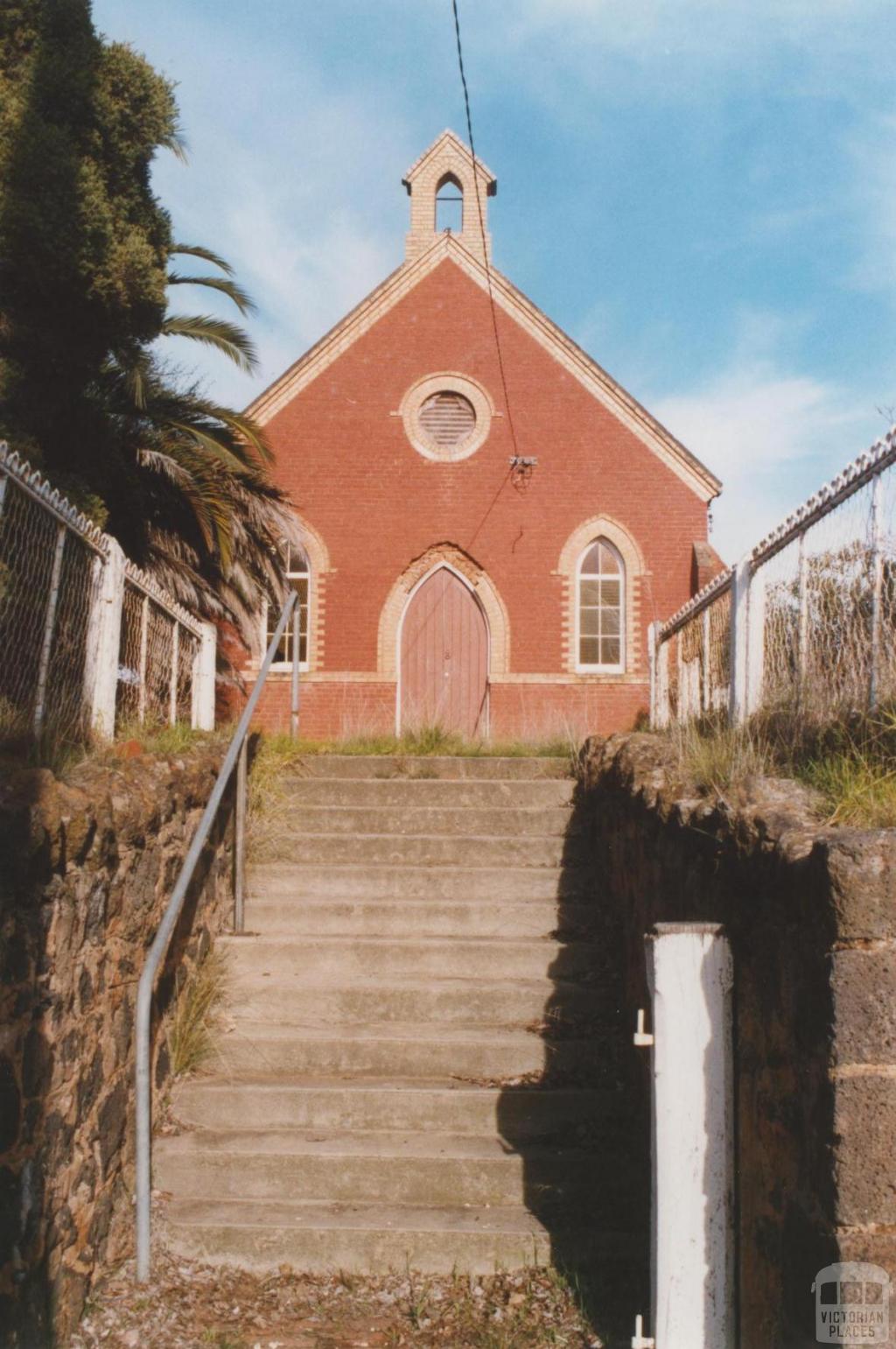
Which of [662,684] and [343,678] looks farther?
[343,678]

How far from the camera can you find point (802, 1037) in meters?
2.77

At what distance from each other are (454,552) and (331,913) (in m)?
10.2

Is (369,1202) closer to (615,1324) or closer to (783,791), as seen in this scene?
(615,1324)

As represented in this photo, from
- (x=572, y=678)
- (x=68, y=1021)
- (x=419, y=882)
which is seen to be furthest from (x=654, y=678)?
(x=572, y=678)

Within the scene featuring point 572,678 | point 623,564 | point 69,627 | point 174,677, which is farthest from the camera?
point 623,564

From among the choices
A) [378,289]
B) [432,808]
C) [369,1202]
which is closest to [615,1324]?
[369,1202]

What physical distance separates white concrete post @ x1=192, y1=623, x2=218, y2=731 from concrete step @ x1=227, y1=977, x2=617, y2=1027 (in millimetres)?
2556

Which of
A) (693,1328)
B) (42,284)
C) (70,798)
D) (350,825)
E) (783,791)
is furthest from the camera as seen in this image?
(42,284)

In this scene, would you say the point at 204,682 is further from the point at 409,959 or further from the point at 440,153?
the point at 440,153

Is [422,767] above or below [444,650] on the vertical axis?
below

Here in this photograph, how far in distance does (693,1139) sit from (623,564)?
42.3 ft

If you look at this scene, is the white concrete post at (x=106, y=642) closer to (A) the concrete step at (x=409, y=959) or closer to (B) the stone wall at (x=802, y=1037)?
(A) the concrete step at (x=409, y=959)

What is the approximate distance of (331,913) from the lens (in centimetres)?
601

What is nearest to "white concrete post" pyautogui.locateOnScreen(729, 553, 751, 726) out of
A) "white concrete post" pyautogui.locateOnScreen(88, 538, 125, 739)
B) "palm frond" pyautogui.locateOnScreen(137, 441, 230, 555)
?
"white concrete post" pyautogui.locateOnScreen(88, 538, 125, 739)
